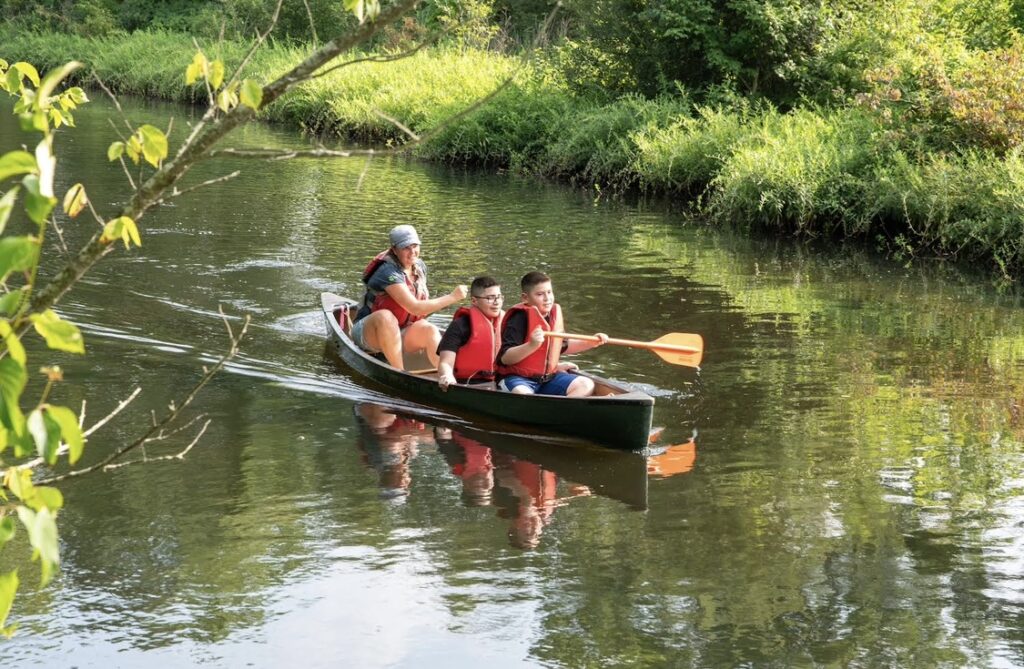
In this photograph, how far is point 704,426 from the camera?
302 inches

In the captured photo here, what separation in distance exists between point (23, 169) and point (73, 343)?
0.29 metres

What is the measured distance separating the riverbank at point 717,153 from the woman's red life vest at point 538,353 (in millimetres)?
3537

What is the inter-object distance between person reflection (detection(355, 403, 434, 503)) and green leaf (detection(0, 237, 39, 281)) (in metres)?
4.68

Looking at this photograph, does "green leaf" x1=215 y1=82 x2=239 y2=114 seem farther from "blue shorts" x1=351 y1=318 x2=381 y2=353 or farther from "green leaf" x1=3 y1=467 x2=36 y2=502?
"blue shorts" x1=351 y1=318 x2=381 y2=353

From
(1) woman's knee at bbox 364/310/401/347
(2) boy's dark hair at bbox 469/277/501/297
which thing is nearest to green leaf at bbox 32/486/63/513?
(2) boy's dark hair at bbox 469/277/501/297

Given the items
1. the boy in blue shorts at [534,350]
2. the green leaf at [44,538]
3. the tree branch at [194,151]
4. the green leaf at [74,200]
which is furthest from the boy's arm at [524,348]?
the green leaf at [44,538]

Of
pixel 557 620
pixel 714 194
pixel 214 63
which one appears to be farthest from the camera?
pixel 714 194

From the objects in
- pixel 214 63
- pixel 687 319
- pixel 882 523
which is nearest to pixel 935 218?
pixel 687 319

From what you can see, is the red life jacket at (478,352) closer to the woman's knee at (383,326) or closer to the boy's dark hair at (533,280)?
the boy's dark hair at (533,280)

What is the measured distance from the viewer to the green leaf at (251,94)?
2.20m

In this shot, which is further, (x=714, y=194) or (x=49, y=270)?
(x=714, y=194)

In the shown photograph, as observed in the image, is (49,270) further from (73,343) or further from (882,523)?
(73,343)

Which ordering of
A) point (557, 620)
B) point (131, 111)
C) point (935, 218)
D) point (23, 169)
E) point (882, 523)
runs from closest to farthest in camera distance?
point (23, 169) → point (557, 620) → point (882, 523) → point (935, 218) → point (131, 111)

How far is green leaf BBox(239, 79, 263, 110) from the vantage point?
7.22 feet
